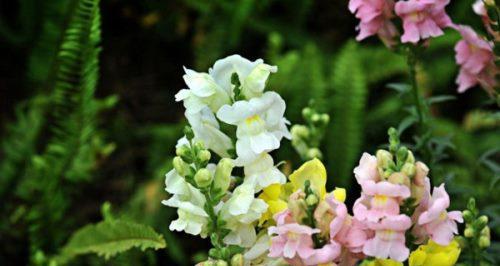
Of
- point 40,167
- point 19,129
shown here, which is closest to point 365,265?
point 40,167

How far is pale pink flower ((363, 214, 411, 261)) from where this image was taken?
1236 mm

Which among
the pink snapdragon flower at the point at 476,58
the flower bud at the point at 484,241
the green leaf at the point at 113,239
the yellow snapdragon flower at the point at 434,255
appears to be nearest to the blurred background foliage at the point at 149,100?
the green leaf at the point at 113,239

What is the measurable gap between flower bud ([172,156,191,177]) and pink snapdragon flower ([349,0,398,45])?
22.9 inches

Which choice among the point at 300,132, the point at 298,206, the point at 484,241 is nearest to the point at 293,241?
the point at 298,206

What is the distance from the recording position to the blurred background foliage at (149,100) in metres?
2.76

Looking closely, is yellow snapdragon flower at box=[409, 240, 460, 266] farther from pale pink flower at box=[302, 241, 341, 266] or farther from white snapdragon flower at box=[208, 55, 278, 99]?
white snapdragon flower at box=[208, 55, 278, 99]

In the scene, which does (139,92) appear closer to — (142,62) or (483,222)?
(142,62)

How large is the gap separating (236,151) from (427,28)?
56cm

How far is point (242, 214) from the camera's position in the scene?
1352mm

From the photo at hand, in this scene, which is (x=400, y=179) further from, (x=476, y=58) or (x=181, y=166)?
(x=476, y=58)

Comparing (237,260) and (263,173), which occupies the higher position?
(263,173)

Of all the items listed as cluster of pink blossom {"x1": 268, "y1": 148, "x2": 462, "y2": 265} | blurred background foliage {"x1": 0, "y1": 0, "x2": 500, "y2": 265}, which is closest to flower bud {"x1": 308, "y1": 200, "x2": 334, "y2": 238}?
cluster of pink blossom {"x1": 268, "y1": 148, "x2": 462, "y2": 265}

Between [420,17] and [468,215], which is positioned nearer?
[468,215]

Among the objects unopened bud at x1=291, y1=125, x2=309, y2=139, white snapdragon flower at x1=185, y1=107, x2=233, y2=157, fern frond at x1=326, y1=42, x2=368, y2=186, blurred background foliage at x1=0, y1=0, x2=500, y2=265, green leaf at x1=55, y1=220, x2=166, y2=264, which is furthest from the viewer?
fern frond at x1=326, y1=42, x2=368, y2=186
